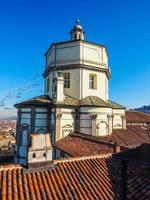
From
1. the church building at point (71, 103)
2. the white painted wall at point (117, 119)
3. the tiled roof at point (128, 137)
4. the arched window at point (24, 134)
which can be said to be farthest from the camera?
the white painted wall at point (117, 119)

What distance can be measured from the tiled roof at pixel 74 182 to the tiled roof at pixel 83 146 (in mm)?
4329

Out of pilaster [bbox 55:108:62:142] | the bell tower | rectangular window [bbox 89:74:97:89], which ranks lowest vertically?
Answer: pilaster [bbox 55:108:62:142]

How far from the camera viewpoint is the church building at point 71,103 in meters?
21.3

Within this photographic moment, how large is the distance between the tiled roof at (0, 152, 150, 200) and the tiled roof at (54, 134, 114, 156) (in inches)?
170

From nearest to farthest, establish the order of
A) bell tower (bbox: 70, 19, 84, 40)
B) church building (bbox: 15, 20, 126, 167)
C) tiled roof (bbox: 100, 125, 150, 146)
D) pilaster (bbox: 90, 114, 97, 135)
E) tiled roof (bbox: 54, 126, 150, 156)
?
1. tiled roof (bbox: 54, 126, 150, 156)
2. tiled roof (bbox: 100, 125, 150, 146)
3. church building (bbox: 15, 20, 126, 167)
4. pilaster (bbox: 90, 114, 97, 135)
5. bell tower (bbox: 70, 19, 84, 40)

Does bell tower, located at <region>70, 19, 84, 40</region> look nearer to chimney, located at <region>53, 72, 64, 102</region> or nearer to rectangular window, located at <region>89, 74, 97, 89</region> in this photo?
rectangular window, located at <region>89, 74, 97, 89</region>

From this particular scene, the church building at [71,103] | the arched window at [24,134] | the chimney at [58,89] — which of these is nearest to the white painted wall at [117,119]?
the church building at [71,103]

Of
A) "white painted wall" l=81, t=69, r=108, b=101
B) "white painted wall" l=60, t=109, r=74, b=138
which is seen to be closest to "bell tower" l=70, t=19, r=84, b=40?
"white painted wall" l=81, t=69, r=108, b=101

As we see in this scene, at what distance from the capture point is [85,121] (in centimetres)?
2198

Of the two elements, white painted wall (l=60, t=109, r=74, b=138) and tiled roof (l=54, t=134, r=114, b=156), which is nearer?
tiled roof (l=54, t=134, r=114, b=156)

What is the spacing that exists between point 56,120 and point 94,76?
292 inches

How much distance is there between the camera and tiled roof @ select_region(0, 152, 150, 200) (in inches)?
299

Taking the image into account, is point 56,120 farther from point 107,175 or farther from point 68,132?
point 107,175

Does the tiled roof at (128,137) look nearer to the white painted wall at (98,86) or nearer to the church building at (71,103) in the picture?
the church building at (71,103)
